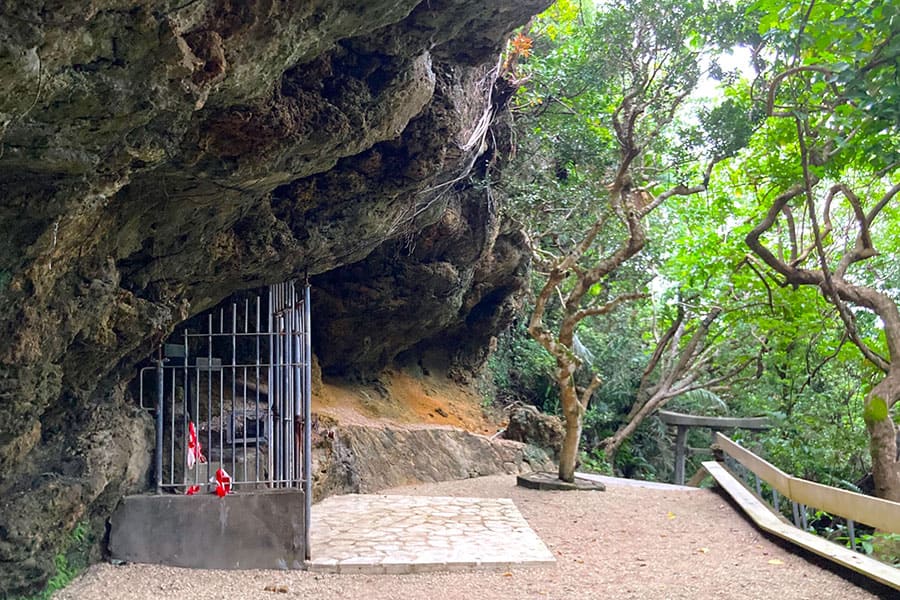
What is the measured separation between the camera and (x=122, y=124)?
3.87 m

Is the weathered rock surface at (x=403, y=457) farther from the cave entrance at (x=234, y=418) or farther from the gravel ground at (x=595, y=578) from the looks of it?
the gravel ground at (x=595, y=578)

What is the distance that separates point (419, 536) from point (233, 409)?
8.06 feet

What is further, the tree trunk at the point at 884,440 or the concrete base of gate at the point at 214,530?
the tree trunk at the point at 884,440

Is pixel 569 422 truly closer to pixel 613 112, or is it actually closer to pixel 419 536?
pixel 419 536

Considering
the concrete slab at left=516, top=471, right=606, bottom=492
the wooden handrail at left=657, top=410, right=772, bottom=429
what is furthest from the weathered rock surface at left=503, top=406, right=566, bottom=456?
the wooden handrail at left=657, top=410, right=772, bottom=429

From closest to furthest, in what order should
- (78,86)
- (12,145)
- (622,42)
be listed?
(78,86), (12,145), (622,42)

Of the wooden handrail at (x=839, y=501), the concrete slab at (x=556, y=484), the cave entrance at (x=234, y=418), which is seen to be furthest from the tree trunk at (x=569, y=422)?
the cave entrance at (x=234, y=418)

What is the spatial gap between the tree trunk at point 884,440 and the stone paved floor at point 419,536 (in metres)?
4.98

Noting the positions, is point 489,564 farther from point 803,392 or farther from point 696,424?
point 696,424

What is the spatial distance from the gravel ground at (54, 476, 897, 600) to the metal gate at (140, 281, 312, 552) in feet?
2.53

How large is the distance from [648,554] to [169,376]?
545 cm

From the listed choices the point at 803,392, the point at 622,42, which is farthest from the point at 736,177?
the point at 622,42

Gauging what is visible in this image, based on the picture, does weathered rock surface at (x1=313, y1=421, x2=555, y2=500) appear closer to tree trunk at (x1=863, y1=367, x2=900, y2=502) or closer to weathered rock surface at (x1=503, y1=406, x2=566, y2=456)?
weathered rock surface at (x1=503, y1=406, x2=566, y2=456)

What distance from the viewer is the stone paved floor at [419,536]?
21.6 feet
